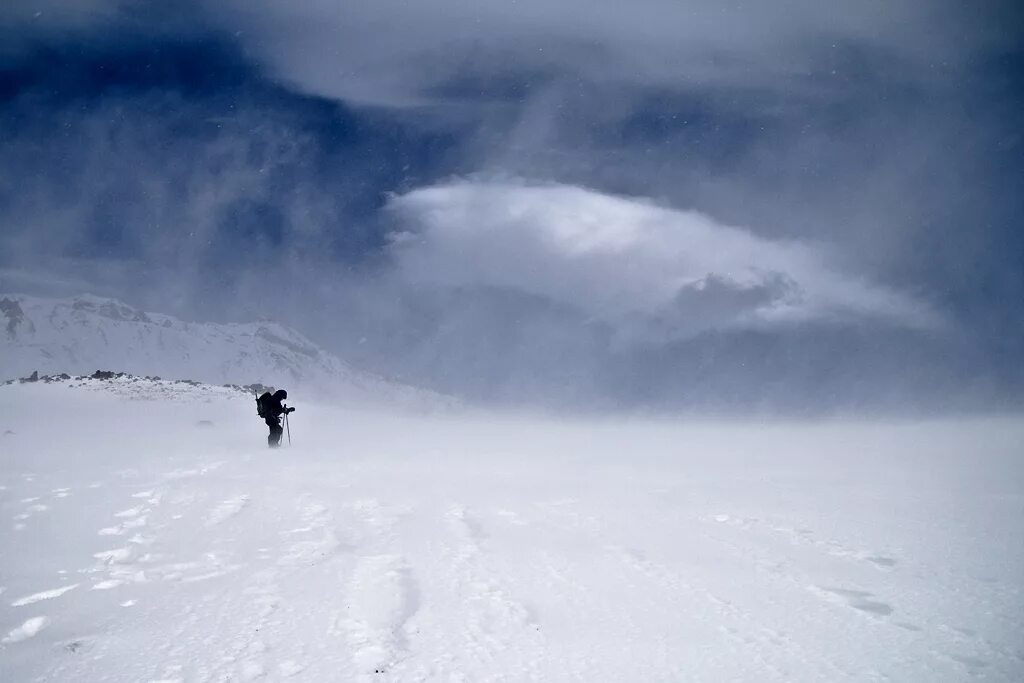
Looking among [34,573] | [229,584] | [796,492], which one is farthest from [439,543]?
[796,492]

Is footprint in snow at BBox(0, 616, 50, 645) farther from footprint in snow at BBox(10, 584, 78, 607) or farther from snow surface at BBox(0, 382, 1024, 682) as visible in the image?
footprint in snow at BBox(10, 584, 78, 607)

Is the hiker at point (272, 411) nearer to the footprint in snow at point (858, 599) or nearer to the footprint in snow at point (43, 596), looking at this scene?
the footprint in snow at point (43, 596)

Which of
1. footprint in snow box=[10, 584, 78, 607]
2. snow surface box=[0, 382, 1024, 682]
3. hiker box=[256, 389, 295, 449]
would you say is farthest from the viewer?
hiker box=[256, 389, 295, 449]

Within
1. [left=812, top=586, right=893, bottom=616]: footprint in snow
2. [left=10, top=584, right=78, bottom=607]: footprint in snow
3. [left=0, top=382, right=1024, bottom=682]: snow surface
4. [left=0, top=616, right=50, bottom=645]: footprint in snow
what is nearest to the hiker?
[left=0, top=382, right=1024, bottom=682]: snow surface

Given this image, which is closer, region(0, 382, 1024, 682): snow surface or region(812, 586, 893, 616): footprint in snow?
region(0, 382, 1024, 682): snow surface

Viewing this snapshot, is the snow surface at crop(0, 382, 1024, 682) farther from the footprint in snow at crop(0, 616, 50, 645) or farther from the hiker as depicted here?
the hiker

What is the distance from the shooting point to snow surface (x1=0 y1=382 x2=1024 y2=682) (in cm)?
466

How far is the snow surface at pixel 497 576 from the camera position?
183 inches

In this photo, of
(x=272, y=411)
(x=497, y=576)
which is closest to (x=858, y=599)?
(x=497, y=576)

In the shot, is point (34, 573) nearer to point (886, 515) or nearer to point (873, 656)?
point (873, 656)

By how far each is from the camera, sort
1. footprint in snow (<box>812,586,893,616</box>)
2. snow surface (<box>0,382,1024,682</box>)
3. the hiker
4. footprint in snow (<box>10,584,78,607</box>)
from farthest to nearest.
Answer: the hiker < footprint in snow (<box>812,586,893,616</box>) < footprint in snow (<box>10,584,78,607</box>) < snow surface (<box>0,382,1024,682</box>)

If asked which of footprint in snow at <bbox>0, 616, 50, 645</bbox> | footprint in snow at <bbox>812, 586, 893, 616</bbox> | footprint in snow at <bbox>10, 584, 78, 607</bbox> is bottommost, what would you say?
footprint in snow at <bbox>10, 584, 78, 607</bbox>

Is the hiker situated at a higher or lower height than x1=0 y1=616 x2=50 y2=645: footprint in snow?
higher

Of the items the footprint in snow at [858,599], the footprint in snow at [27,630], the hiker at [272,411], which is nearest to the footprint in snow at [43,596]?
the footprint in snow at [27,630]
